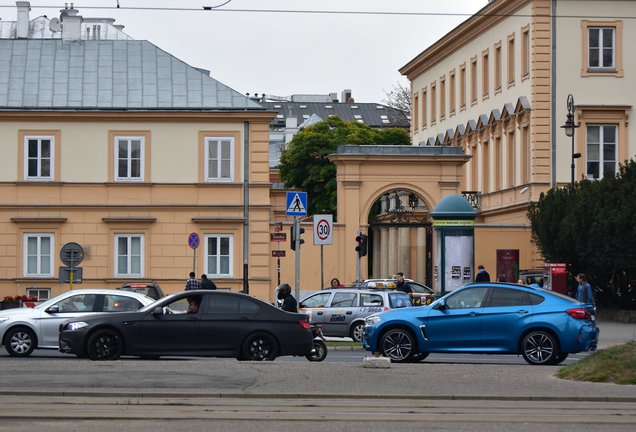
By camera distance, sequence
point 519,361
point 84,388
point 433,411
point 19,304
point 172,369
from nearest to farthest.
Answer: point 433,411
point 84,388
point 172,369
point 519,361
point 19,304

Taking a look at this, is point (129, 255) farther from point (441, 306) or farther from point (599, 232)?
point (441, 306)

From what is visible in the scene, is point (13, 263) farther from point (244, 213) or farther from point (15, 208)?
point (244, 213)

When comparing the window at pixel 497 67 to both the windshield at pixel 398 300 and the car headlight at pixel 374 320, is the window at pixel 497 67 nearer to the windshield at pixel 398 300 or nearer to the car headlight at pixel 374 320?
the windshield at pixel 398 300

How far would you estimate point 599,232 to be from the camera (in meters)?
45.6

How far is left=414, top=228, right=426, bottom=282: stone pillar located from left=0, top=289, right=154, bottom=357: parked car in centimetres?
4103

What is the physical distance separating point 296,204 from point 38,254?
17917 millimetres

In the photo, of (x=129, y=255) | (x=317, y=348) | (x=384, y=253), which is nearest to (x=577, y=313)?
(x=317, y=348)

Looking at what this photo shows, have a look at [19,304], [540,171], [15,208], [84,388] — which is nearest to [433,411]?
[84,388]

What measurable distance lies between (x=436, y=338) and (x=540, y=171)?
34577 millimetres

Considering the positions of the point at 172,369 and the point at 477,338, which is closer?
the point at 172,369

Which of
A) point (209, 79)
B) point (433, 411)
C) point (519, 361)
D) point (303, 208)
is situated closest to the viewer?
point (433, 411)

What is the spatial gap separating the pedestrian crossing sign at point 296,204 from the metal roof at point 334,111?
107337 mm

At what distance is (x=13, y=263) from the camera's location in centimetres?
4934

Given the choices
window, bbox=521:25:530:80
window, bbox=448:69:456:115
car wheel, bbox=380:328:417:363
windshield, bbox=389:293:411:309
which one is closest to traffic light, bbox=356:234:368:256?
windshield, bbox=389:293:411:309
